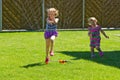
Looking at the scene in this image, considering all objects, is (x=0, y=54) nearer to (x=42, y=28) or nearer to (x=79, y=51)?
(x=79, y=51)

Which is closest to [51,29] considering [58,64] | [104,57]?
[58,64]

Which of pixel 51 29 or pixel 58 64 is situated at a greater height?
pixel 51 29

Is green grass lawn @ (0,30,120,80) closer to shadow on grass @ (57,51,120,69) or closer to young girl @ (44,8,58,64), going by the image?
shadow on grass @ (57,51,120,69)

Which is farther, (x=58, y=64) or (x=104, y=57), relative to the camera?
(x=104, y=57)

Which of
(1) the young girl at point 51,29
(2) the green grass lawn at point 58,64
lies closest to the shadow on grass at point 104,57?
(2) the green grass lawn at point 58,64

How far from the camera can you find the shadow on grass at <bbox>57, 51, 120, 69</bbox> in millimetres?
9742

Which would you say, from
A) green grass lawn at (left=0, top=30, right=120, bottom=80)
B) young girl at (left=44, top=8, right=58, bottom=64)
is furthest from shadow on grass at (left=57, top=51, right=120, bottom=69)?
young girl at (left=44, top=8, right=58, bottom=64)

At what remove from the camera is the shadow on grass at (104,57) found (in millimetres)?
9742

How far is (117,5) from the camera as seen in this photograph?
2312 cm

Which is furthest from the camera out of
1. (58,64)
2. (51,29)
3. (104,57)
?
(104,57)

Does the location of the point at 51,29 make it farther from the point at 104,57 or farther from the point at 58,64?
the point at 104,57

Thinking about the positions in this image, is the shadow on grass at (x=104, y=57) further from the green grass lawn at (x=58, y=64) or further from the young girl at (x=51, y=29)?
the young girl at (x=51, y=29)

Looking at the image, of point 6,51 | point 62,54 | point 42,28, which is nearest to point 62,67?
point 62,54

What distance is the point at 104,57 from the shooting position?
10672 millimetres
